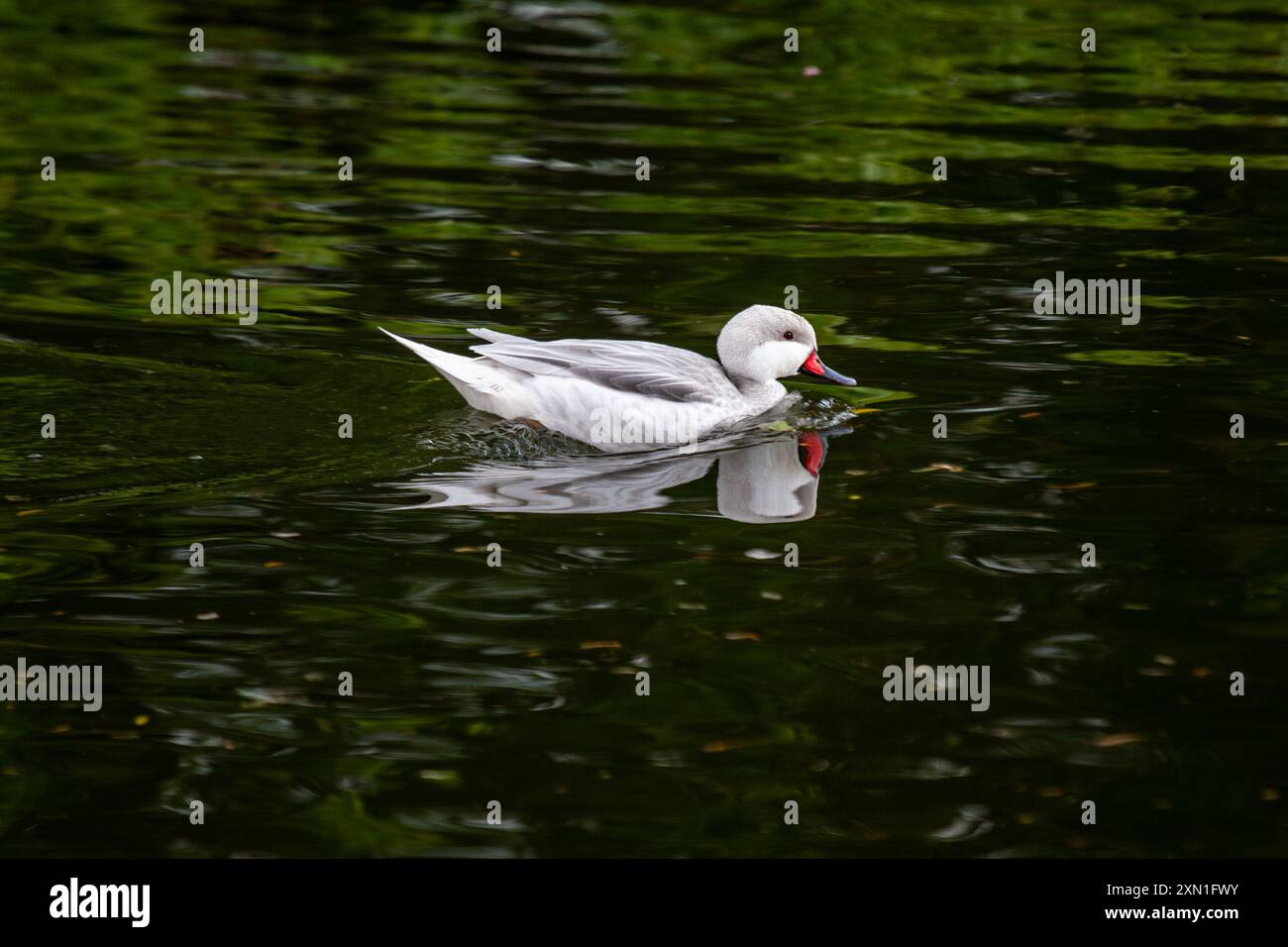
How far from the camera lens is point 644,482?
7.91 metres

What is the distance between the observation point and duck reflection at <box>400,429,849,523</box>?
7.52 metres

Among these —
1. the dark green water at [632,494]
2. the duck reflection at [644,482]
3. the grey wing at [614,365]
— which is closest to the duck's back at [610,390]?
the grey wing at [614,365]

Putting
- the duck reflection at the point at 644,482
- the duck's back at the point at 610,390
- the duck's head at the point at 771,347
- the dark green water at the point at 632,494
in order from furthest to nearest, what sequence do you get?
the duck's head at the point at 771,347 < the duck's back at the point at 610,390 < the duck reflection at the point at 644,482 < the dark green water at the point at 632,494

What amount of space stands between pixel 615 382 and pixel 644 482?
0.67m

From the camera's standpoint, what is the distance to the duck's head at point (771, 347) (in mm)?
8836

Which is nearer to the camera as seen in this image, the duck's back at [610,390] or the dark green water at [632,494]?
the dark green water at [632,494]

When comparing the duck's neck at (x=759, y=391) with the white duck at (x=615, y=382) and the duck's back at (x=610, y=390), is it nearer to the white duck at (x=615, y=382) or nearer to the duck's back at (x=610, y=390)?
the white duck at (x=615, y=382)

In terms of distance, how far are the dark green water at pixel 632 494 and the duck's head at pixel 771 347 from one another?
1.01ft

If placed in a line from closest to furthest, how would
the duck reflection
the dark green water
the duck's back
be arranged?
the dark green water
the duck reflection
the duck's back

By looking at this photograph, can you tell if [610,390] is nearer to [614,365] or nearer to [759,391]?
[614,365]

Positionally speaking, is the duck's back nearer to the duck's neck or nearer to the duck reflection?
the duck reflection

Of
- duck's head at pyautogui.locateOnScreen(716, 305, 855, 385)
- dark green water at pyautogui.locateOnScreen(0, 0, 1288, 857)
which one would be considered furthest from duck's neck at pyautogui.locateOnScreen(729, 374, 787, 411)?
dark green water at pyautogui.locateOnScreen(0, 0, 1288, 857)

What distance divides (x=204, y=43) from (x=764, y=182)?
758 cm

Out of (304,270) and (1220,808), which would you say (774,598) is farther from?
(304,270)
